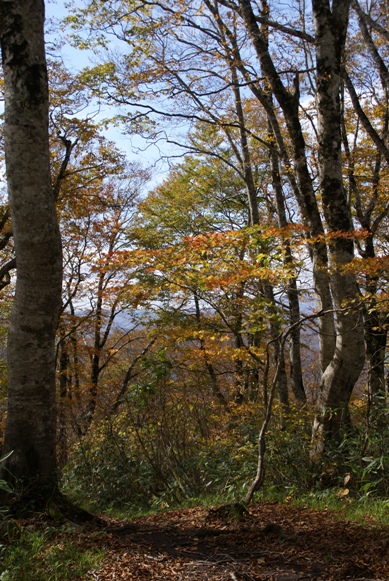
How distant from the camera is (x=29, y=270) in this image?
386cm

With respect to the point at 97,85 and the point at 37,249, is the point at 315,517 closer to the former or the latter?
the point at 37,249

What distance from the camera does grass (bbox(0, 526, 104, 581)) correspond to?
2.42 meters

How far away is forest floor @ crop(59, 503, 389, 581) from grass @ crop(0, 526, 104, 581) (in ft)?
0.29

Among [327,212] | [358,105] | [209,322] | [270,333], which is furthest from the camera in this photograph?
[358,105]

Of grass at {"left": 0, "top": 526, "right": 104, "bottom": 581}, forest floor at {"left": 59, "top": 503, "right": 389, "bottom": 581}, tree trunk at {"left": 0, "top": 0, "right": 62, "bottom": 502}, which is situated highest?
tree trunk at {"left": 0, "top": 0, "right": 62, "bottom": 502}

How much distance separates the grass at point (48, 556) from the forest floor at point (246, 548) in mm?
87

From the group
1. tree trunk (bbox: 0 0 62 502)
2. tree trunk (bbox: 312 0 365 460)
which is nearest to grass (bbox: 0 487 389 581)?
tree trunk (bbox: 0 0 62 502)

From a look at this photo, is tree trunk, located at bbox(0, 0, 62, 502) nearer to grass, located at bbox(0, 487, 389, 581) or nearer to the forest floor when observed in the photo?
grass, located at bbox(0, 487, 389, 581)

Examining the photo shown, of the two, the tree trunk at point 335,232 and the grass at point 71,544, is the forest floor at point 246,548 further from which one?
the tree trunk at point 335,232

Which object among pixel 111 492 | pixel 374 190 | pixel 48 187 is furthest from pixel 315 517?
pixel 374 190

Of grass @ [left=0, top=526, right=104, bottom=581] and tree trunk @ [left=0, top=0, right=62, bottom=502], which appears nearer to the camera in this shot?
grass @ [left=0, top=526, right=104, bottom=581]

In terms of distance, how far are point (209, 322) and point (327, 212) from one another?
4121mm

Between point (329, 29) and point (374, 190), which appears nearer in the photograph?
Result: point (329, 29)

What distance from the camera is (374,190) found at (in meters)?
11.1
